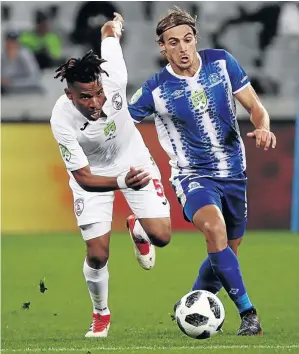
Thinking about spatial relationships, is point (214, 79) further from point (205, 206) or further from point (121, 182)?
point (121, 182)

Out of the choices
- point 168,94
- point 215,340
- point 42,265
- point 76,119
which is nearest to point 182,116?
point 168,94

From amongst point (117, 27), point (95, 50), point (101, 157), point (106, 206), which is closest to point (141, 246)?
point (106, 206)

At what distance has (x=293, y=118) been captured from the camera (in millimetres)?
16781

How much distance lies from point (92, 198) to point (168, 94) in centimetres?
112

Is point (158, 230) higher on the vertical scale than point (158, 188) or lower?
lower

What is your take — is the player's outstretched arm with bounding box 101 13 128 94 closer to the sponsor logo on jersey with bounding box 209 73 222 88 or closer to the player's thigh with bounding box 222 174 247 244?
the sponsor logo on jersey with bounding box 209 73 222 88

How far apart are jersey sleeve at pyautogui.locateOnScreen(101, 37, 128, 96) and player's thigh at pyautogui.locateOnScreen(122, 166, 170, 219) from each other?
79 cm

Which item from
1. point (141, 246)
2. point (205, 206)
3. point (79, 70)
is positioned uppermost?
point (79, 70)

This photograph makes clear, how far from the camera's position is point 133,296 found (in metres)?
11.5

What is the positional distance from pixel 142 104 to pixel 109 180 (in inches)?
31.3

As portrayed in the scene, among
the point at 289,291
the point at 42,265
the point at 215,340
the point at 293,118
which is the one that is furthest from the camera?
the point at 293,118

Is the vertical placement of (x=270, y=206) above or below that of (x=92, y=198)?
below

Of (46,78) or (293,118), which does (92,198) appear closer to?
(293,118)

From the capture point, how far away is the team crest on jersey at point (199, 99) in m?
8.82
